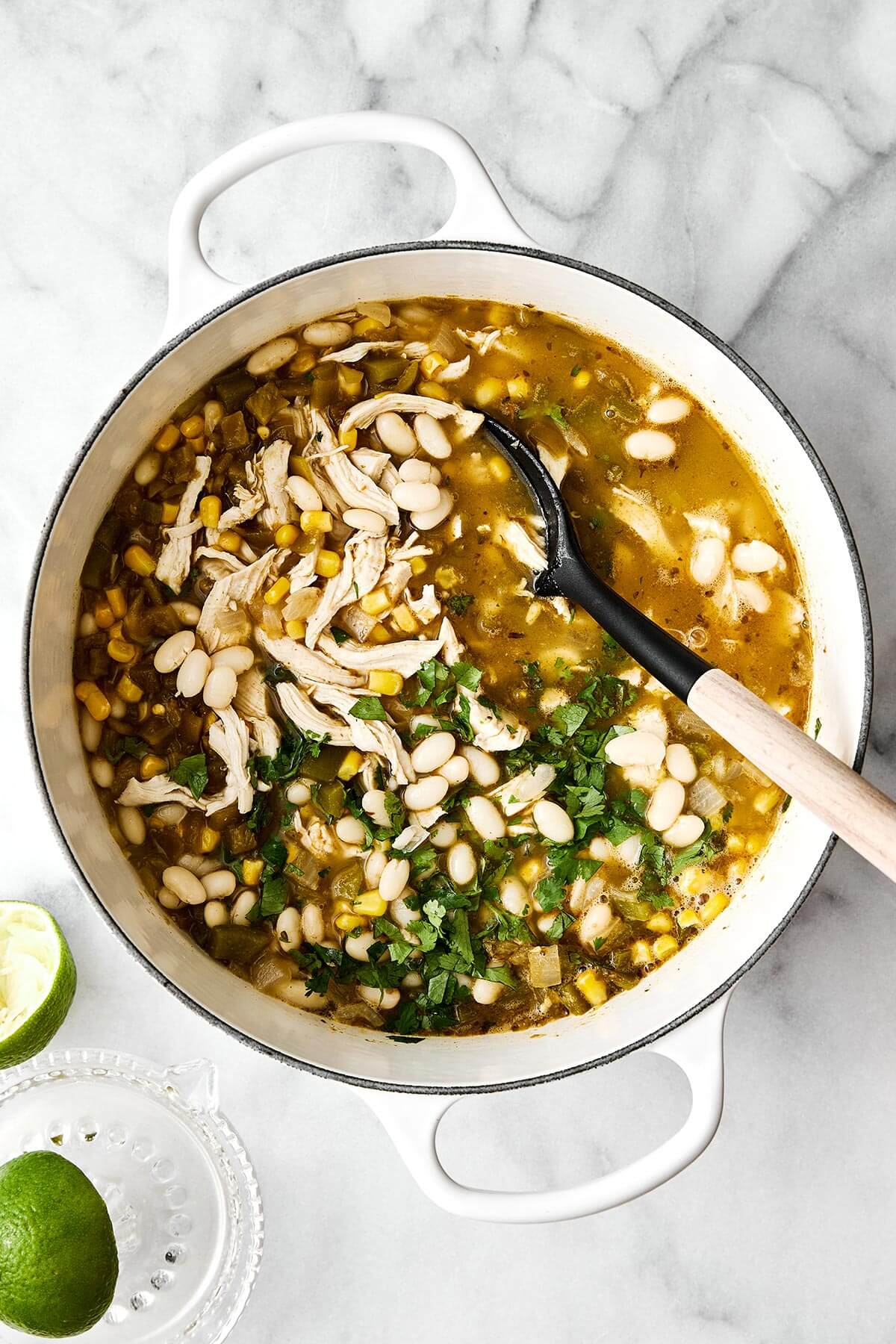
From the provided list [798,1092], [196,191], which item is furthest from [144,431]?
[798,1092]

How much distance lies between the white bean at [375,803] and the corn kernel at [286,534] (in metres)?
0.51

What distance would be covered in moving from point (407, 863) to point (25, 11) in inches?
73.7

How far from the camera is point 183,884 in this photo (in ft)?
7.16

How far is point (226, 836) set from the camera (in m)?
2.23

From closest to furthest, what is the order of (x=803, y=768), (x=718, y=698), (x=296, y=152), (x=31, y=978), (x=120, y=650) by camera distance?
(x=803, y=768) → (x=718, y=698) → (x=296, y=152) → (x=120, y=650) → (x=31, y=978)

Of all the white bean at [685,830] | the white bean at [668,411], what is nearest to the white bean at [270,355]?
the white bean at [668,411]

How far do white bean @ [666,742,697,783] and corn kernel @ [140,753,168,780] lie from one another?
3.20 feet

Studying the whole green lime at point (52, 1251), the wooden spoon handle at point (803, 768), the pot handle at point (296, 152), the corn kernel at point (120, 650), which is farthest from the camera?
the corn kernel at point (120, 650)

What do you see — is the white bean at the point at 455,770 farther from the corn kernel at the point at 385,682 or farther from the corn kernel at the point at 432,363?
the corn kernel at the point at 432,363

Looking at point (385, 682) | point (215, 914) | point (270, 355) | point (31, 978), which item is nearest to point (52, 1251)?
point (31, 978)

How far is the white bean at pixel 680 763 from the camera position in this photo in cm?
221

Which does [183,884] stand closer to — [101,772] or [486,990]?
[101,772]

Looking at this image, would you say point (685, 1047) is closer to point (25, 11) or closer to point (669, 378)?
point (669, 378)

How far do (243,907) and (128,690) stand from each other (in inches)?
18.7
